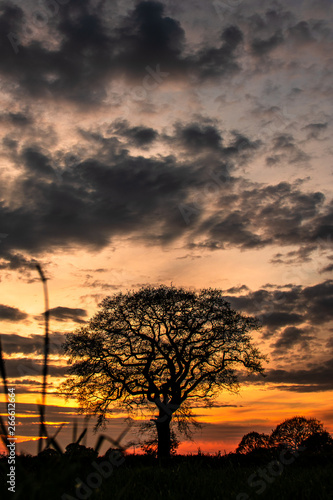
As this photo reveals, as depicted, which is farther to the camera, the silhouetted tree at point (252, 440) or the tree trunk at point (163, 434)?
the tree trunk at point (163, 434)

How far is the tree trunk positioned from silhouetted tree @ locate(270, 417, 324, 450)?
705 centimetres

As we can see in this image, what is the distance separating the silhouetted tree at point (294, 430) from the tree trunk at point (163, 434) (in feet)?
23.1

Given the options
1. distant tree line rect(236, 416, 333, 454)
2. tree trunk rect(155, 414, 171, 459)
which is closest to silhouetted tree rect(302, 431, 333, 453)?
distant tree line rect(236, 416, 333, 454)

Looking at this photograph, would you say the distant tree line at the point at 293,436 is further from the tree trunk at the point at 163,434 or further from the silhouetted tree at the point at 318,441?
the tree trunk at the point at 163,434

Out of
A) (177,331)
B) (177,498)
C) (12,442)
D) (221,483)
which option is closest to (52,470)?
(12,442)

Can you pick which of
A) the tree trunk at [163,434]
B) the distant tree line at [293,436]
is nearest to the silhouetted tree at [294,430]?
the distant tree line at [293,436]

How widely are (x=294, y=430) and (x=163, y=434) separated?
27.5 feet

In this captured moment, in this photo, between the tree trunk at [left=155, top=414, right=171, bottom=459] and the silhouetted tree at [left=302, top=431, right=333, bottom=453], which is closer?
the silhouetted tree at [left=302, top=431, right=333, bottom=453]

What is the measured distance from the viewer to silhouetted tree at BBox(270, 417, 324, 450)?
22391 millimetres

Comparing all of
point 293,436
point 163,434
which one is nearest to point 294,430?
point 293,436

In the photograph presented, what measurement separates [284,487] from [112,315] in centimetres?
2444

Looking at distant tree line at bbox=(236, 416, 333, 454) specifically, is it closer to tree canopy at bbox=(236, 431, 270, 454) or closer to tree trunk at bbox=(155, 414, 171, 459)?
tree canopy at bbox=(236, 431, 270, 454)

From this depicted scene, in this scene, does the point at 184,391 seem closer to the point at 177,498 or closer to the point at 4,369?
the point at 177,498

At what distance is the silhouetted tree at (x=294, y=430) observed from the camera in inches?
882
